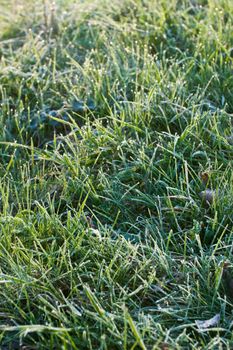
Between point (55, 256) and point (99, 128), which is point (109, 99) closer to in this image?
Answer: point (99, 128)

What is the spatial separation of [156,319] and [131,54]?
6.14ft

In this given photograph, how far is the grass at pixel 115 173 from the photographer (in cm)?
244

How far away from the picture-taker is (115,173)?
313cm

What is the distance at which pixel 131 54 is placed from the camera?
388 cm

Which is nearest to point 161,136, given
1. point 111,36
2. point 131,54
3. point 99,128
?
point 99,128

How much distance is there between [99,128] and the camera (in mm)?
3271

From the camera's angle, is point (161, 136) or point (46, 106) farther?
point (46, 106)

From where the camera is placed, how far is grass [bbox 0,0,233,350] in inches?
96.2

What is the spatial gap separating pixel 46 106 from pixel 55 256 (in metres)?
1.21

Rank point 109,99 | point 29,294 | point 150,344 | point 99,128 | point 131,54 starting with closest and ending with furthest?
1. point 150,344
2. point 29,294
3. point 99,128
4. point 109,99
5. point 131,54

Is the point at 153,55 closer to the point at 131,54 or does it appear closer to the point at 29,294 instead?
the point at 131,54

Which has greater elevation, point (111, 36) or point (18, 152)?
point (111, 36)

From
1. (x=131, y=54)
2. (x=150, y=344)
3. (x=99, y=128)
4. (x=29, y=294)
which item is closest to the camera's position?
(x=150, y=344)

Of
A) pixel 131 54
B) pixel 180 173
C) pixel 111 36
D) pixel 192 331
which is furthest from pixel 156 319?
pixel 111 36
